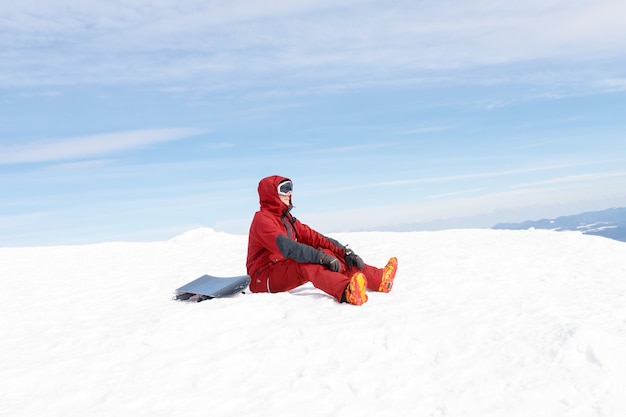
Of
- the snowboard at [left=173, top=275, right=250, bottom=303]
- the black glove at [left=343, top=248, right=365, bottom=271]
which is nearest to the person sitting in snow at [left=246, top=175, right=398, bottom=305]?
the black glove at [left=343, top=248, right=365, bottom=271]

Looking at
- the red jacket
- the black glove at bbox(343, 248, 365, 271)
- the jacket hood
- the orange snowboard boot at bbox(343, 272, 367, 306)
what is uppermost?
the jacket hood

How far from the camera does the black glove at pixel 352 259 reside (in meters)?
7.54

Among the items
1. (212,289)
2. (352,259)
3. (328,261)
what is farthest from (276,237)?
(212,289)

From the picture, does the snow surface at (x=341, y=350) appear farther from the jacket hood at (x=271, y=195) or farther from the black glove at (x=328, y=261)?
the jacket hood at (x=271, y=195)

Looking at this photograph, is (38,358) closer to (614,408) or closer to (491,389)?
(491,389)

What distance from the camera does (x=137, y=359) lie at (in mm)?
5477

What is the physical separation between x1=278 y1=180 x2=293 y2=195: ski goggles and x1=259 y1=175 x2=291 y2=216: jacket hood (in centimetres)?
5

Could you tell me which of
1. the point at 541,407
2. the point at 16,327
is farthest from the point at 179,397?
the point at 16,327

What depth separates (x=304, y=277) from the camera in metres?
7.08

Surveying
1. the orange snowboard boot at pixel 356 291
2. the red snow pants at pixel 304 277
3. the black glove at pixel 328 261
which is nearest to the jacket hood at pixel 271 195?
the red snow pants at pixel 304 277

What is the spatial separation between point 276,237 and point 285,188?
2.64 ft

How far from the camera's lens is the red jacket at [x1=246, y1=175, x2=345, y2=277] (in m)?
6.93

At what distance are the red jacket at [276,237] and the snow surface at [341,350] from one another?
23.8 inches

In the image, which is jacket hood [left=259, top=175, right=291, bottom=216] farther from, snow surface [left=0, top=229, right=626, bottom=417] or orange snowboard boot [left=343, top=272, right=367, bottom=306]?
orange snowboard boot [left=343, top=272, right=367, bottom=306]
